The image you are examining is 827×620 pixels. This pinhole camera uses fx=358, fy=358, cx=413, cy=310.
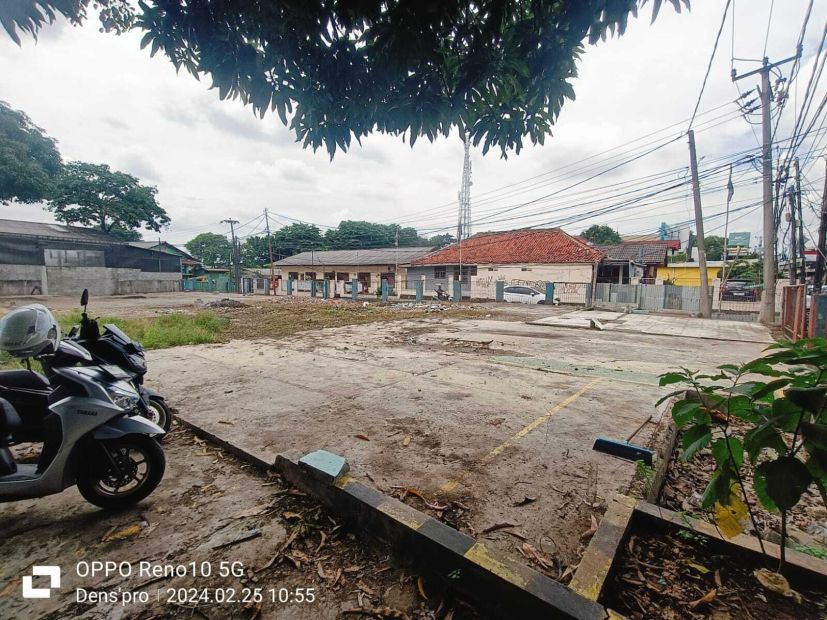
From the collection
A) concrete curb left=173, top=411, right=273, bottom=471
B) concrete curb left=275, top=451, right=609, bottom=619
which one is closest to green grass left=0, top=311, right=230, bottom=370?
concrete curb left=173, top=411, right=273, bottom=471

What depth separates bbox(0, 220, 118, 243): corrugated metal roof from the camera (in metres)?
27.4

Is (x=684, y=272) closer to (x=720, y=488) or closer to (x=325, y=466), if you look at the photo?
(x=720, y=488)

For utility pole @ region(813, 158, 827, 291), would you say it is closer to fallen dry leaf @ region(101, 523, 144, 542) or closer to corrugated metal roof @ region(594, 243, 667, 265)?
fallen dry leaf @ region(101, 523, 144, 542)

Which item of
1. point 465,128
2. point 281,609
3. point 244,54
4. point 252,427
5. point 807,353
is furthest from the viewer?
point 252,427

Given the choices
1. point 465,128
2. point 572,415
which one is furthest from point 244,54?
point 572,415

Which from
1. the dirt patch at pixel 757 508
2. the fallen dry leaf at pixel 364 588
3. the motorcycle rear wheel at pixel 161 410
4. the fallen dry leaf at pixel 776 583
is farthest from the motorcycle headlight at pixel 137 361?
the fallen dry leaf at pixel 776 583

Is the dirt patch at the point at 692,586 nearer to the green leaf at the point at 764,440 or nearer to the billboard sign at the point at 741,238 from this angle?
the green leaf at the point at 764,440

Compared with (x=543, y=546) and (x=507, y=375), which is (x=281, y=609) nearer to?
(x=543, y=546)

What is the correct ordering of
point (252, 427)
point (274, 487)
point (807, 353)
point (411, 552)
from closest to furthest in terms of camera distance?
point (807, 353), point (411, 552), point (274, 487), point (252, 427)

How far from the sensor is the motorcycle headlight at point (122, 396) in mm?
2472

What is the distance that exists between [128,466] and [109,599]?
2.92ft

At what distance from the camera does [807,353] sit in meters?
1.30

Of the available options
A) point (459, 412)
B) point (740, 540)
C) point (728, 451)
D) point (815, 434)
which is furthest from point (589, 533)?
point (459, 412)

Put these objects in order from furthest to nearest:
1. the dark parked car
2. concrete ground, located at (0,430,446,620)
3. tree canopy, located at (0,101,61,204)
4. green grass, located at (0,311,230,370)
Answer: the dark parked car < tree canopy, located at (0,101,61,204) < green grass, located at (0,311,230,370) < concrete ground, located at (0,430,446,620)
